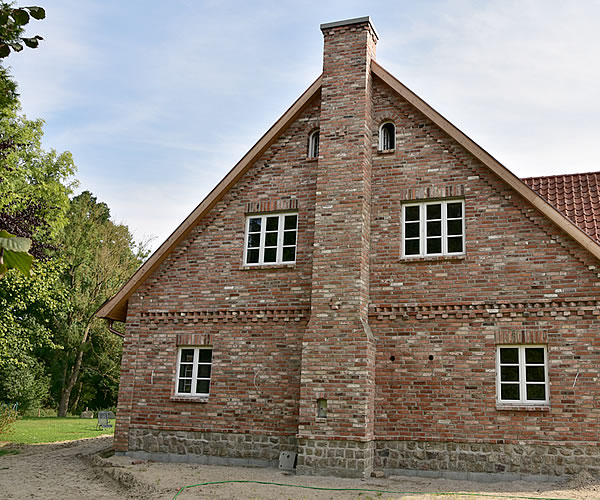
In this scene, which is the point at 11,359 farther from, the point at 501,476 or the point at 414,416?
the point at 501,476

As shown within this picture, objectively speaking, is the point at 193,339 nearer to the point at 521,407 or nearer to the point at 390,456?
the point at 390,456

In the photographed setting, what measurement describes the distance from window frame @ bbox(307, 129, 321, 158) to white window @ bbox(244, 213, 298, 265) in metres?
1.54

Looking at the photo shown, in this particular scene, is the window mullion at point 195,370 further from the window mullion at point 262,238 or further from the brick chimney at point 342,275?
the brick chimney at point 342,275

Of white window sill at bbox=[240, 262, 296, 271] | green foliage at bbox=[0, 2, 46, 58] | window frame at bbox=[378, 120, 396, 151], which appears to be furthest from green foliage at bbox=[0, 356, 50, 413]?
green foliage at bbox=[0, 2, 46, 58]

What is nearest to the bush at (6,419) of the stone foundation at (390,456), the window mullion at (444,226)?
the stone foundation at (390,456)

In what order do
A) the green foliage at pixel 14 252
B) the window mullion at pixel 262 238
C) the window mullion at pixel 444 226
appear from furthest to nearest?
the window mullion at pixel 262 238
the window mullion at pixel 444 226
the green foliage at pixel 14 252

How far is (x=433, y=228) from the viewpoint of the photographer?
13.0 m

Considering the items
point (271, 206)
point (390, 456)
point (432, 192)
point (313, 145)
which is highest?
point (313, 145)

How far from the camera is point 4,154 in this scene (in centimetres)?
1988

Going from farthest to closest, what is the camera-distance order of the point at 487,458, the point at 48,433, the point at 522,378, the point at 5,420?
the point at 48,433
the point at 5,420
the point at 522,378
the point at 487,458

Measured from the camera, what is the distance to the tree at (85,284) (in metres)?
32.2

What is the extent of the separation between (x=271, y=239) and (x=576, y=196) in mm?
7078

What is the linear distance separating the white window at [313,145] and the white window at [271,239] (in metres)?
1.54

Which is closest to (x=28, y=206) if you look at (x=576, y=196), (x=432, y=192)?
(x=432, y=192)
